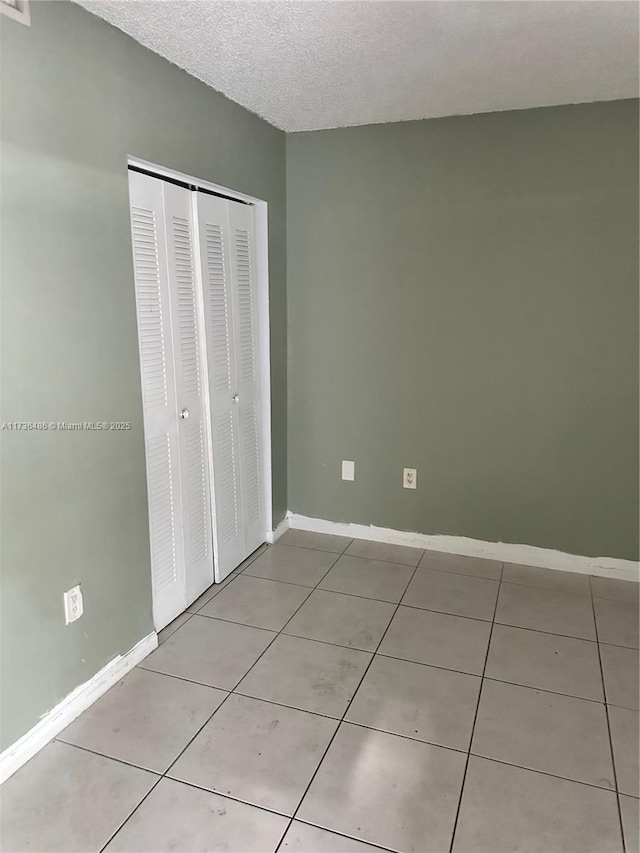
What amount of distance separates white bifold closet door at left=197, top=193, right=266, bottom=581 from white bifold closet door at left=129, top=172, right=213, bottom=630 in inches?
3.0

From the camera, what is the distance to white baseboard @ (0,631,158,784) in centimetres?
175

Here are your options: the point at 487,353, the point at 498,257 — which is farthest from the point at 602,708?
the point at 498,257

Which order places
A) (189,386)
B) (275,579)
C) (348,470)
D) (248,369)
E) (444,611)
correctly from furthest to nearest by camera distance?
(348,470)
(248,369)
(275,579)
(444,611)
(189,386)

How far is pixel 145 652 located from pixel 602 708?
1650mm

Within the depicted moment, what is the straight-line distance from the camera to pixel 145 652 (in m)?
2.31

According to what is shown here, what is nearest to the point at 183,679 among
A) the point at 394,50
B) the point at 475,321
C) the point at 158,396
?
the point at 158,396

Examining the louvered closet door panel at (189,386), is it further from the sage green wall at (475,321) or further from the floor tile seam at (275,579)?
the sage green wall at (475,321)

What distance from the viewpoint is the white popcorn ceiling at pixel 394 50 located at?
1.79m

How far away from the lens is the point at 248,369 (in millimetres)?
3037

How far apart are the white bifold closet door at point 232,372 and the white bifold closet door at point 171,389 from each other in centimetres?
8

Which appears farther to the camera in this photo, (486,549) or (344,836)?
(486,549)

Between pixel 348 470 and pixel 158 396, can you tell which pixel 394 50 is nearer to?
pixel 158 396

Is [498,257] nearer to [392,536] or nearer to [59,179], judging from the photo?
[392,536]

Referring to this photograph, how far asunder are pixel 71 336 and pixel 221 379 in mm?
→ 963
